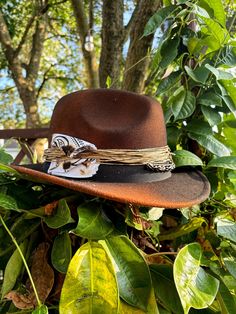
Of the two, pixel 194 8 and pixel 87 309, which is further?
pixel 194 8

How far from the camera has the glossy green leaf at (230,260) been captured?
0.46m

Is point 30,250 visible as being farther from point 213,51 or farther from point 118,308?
point 213,51

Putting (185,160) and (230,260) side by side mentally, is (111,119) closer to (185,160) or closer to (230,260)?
(185,160)

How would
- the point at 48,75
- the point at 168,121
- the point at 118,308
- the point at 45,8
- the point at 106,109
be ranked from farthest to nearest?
1. the point at 48,75
2. the point at 45,8
3. the point at 168,121
4. the point at 106,109
5. the point at 118,308

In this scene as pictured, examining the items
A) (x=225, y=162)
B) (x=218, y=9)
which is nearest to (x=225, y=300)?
(x=225, y=162)

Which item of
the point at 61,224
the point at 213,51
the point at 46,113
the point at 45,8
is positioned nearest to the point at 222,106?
the point at 213,51

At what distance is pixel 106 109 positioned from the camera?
0.49 meters

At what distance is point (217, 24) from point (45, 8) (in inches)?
129

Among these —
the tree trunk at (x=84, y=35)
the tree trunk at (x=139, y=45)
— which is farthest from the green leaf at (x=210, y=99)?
the tree trunk at (x=84, y=35)

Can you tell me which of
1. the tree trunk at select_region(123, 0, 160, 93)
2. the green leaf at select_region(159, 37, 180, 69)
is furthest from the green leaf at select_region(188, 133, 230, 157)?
the tree trunk at select_region(123, 0, 160, 93)

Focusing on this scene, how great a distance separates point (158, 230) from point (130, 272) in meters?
0.12

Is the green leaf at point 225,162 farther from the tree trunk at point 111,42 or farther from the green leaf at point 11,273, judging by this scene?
the tree trunk at point 111,42

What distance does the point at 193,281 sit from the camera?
41 cm

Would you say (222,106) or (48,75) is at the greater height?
(222,106)
